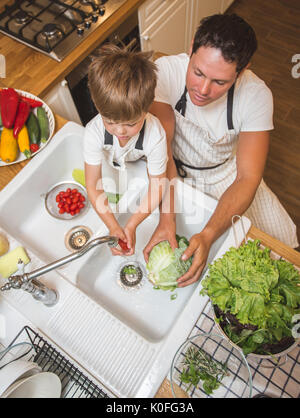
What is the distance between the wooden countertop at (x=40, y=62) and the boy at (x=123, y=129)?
1.68 ft

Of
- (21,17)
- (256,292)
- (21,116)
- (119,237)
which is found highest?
(21,17)

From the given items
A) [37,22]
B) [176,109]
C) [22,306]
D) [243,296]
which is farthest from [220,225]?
[37,22]

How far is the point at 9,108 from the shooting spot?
124cm

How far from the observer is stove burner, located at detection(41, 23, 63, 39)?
1.46 m

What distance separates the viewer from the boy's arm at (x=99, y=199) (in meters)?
1.07

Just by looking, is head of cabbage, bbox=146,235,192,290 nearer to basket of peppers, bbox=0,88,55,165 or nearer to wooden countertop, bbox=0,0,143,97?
basket of peppers, bbox=0,88,55,165

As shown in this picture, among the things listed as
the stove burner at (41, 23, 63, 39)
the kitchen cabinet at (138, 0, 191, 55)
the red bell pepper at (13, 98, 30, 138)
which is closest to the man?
the red bell pepper at (13, 98, 30, 138)

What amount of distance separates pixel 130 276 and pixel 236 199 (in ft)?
1.58

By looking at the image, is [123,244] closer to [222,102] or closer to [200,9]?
[222,102]

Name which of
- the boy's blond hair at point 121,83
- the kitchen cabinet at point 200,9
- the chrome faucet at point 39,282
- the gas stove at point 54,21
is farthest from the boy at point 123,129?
the kitchen cabinet at point 200,9

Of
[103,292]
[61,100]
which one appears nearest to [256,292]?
[103,292]

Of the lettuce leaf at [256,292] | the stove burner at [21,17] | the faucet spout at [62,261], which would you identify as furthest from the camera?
the stove burner at [21,17]

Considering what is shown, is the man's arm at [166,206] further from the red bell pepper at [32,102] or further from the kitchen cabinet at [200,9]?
the kitchen cabinet at [200,9]
